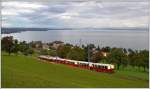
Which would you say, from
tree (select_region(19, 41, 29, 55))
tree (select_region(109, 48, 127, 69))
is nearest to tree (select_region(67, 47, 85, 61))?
tree (select_region(109, 48, 127, 69))

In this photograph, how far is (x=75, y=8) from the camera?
475cm

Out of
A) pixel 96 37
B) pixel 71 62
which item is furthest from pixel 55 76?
pixel 96 37

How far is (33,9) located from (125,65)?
Answer: 90cm

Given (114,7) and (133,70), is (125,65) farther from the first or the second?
(114,7)

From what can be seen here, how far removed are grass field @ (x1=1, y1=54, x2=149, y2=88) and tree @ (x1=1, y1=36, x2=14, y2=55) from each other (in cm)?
5

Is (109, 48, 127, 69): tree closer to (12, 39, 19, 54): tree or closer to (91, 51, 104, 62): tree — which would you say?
(91, 51, 104, 62): tree

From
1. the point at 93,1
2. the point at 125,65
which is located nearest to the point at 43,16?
the point at 93,1

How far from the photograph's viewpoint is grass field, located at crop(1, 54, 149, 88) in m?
4.79

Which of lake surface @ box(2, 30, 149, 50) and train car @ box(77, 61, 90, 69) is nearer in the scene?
lake surface @ box(2, 30, 149, 50)

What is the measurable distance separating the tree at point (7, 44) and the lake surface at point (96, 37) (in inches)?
1.7

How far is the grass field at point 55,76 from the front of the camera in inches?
188

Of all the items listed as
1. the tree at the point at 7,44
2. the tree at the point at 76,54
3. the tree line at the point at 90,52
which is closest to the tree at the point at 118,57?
the tree line at the point at 90,52

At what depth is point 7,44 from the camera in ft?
15.7

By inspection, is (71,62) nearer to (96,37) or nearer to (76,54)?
(76,54)
